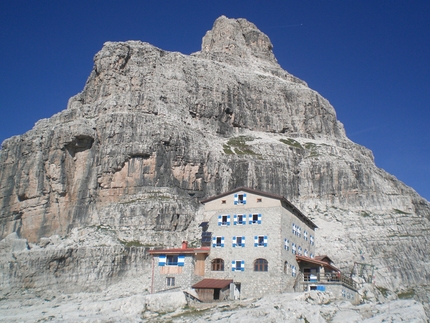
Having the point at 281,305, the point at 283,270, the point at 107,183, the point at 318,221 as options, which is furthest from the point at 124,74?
the point at 281,305

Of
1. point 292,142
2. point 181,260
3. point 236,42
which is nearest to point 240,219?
point 181,260

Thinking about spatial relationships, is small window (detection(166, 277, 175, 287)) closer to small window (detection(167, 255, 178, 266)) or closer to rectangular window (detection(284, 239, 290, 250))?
small window (detection(167, 255, 178, 266))

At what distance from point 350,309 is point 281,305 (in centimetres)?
852

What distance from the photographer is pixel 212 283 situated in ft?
211

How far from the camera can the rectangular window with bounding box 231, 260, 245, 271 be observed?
66.2m

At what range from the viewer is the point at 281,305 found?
176ft

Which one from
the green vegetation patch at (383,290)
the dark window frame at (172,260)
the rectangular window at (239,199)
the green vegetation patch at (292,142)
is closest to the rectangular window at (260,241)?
the rectangular window at (239,199)

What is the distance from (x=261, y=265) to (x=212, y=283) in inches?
259

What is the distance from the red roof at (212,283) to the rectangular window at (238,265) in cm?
178

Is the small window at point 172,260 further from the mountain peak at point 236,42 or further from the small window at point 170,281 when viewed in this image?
the mountain peak at point 236,42

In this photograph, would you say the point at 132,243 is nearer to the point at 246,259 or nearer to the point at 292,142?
the point at 246,259

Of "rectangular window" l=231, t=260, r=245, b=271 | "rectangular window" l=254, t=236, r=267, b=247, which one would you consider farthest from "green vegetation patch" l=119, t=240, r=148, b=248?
"rectangular window" l=254, t=236, r=267, b=247

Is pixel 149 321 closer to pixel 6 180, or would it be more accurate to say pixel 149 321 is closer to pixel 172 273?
pixel 172 273

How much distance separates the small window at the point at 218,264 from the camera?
222ft
